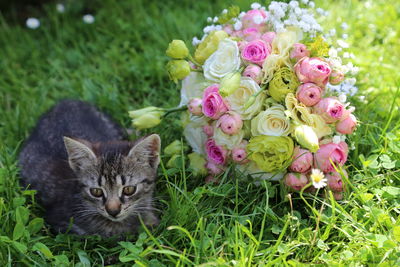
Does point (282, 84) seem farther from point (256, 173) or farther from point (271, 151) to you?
point (256, 173)

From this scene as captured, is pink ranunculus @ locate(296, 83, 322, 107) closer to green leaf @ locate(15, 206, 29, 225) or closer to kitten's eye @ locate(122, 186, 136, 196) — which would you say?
kitten's eye @ locate(122, 186, 136, 196)

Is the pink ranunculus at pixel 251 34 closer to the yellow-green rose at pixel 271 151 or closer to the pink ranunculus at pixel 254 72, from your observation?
the pink ranunculus at pixel 254 72

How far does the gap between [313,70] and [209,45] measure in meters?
0.63

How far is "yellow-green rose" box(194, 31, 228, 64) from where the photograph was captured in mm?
2787

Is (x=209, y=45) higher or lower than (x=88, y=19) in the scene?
higher

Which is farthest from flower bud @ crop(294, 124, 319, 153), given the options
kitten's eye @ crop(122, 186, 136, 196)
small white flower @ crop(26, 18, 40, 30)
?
small white flower @ crop(26, 18, 40, 30)

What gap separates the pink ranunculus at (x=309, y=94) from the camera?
2.47 m

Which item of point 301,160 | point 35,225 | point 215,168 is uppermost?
point 301,160

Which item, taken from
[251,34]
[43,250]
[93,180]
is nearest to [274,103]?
[251,34]

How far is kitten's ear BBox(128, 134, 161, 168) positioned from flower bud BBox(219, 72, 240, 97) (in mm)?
484

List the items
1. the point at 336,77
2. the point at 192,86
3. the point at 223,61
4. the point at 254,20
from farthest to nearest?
the point at 192,86 < the point at 254,20 < the point at 223,61 < the point at 336,77

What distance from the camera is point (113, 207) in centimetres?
264

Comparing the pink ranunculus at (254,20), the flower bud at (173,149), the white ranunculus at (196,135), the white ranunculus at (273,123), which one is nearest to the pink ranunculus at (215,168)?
the white ranunculus at (196,135)

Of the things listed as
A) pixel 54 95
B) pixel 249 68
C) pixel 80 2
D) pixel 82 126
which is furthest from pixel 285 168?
pixel 80 2
